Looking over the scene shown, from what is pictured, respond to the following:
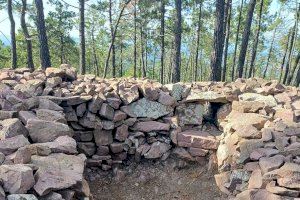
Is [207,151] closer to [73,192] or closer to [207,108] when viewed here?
[207,108]

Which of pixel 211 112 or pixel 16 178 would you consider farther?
pixel 211 112

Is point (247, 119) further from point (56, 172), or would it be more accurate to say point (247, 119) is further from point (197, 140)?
point (56, 172)

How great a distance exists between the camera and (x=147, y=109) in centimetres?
770

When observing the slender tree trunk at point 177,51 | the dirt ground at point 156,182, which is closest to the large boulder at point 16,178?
the dirt ground at point 156,182

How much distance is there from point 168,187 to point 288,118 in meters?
2.75

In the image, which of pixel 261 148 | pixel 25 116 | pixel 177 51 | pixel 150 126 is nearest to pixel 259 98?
pixel 261 148

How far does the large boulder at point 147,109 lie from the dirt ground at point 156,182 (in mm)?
1061

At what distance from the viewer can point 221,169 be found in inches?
253

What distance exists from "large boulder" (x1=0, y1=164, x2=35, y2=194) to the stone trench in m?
0.72

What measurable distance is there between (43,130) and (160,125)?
3.09 meters

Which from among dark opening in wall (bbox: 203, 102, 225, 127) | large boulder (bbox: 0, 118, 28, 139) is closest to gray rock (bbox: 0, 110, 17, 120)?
large boulder (bbox: 0, 118, 28, 139)

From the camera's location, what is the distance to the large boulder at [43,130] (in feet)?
16.7

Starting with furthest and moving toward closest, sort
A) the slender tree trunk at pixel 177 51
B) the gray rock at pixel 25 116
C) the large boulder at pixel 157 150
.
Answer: the slender tree trunk at pixel 177 51, the large boulder at pixel 157 150, the gray rock at pixel 25 116

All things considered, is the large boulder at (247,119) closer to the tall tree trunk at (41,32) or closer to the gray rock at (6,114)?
the gray rock at (6,114)
